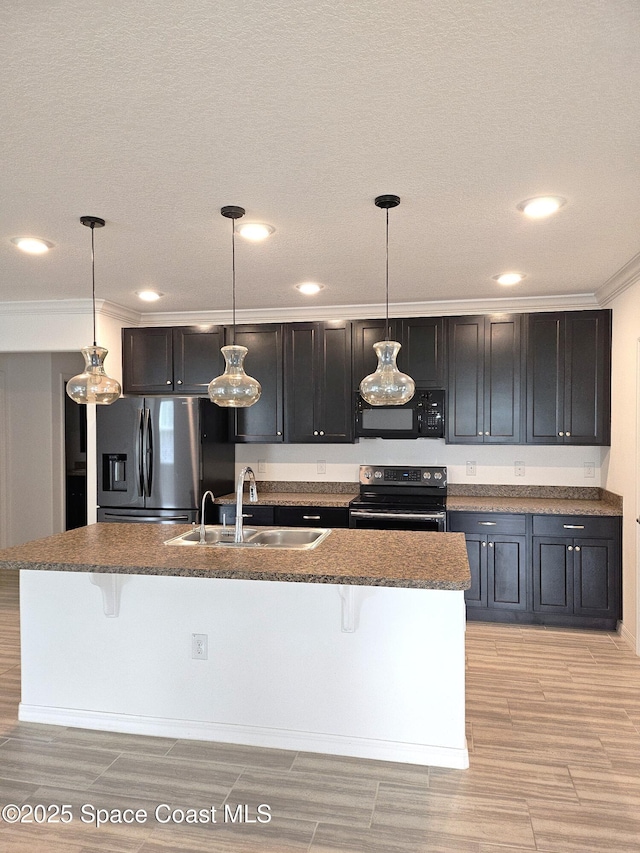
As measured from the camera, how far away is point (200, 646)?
9.69 feet

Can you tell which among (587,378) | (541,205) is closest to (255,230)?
(541,205)

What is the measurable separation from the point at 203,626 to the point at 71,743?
0.77m

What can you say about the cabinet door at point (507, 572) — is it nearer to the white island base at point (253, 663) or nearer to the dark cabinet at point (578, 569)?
the dark cabinet at point (578, 569)

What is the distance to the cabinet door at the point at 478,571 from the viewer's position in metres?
4.62

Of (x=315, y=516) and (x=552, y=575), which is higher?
(x=315, y=516)

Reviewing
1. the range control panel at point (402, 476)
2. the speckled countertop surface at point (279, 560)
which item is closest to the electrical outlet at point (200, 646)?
the speckled countertop surface at point (279, 560)

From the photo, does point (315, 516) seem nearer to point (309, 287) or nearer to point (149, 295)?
point (309, 287)

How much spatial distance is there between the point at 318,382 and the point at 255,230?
6.89 feet

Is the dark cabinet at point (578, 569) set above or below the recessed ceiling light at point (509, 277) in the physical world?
below

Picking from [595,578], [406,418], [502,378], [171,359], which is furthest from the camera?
[171,359]

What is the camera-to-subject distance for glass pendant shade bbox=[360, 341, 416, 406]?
2.72 m

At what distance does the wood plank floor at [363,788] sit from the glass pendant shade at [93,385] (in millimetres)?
1571

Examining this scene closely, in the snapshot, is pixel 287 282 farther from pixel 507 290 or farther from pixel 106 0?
pixel 106 0

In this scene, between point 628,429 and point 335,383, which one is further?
point 335,383
